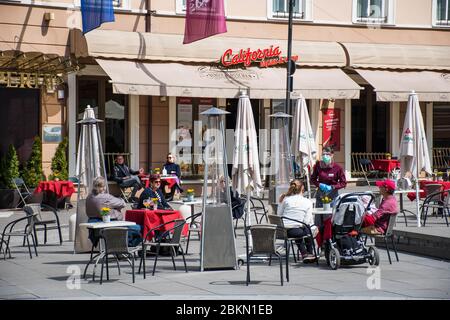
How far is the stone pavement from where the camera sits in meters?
12.0

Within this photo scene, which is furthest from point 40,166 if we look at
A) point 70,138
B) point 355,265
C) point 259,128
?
point 355,265

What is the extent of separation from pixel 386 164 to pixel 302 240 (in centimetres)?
1568

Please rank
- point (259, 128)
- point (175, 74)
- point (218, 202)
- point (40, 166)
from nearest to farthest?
point (218, 202) < point (40, 166) < point (175, 74) < point (259, 128)

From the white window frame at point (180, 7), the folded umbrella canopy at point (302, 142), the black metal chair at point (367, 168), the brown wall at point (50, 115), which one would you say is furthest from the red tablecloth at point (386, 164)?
the brown wall at point (50, 115)

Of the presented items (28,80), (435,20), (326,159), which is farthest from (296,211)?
(435,20)

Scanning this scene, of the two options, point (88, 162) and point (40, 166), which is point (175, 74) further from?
point (88, 162)

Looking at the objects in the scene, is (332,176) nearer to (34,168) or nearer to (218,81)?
(218,81)

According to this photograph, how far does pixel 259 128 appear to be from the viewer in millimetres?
29766

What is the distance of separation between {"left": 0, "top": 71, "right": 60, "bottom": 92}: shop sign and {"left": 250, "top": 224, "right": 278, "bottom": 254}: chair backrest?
13342mm

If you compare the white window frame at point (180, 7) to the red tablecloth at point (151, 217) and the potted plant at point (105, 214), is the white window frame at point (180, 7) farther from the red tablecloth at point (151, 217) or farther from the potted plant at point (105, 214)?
the potted plant at point (105, 214)

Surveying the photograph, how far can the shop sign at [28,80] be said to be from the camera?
2483cm

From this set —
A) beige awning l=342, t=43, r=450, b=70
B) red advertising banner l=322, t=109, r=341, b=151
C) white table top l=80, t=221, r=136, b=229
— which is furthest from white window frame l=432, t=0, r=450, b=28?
white table top l=80, t=221, r=136, b=229

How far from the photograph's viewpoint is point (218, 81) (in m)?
27.6
